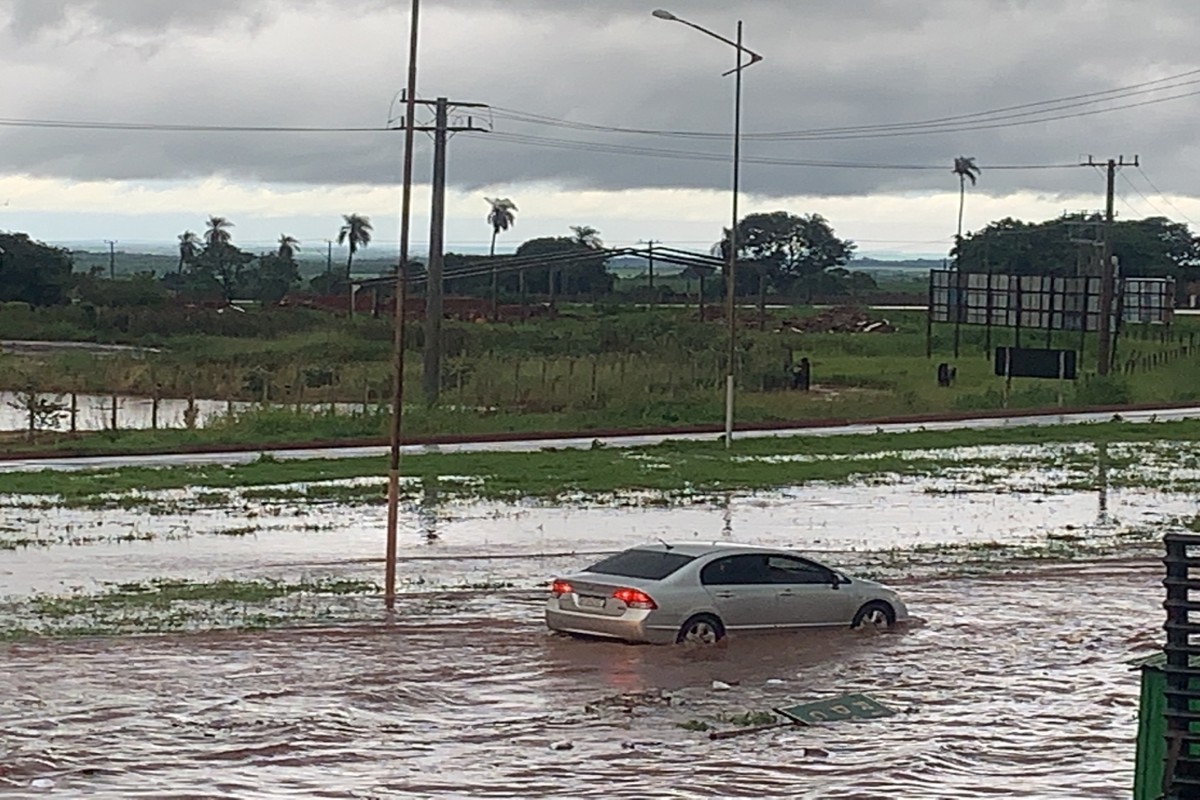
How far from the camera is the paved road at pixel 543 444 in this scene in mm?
42125

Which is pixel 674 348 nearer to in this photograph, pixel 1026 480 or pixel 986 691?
pixel 1026 480

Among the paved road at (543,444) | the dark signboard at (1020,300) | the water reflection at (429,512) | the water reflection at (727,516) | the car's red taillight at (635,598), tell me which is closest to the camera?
the car's red taillight at (635,598)

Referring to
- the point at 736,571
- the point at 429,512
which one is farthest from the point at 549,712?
the point at 429,512

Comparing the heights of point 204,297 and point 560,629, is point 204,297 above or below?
above

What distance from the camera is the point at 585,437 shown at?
51438mm

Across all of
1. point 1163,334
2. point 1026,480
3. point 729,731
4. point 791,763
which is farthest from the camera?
point 1163,334

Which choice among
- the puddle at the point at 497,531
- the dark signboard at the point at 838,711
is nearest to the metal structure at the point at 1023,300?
the puddle at the point at 497,531

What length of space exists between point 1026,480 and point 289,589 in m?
21.7

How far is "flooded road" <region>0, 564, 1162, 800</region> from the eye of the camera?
46.9ft

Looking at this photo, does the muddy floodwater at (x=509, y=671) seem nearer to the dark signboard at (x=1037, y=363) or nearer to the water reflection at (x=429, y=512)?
the water reflection at (x=429, y=512)

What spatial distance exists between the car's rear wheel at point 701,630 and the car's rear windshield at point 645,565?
0.58 m

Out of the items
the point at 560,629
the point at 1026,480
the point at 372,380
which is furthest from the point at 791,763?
the point at 372,380

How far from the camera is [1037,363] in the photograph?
73750mm

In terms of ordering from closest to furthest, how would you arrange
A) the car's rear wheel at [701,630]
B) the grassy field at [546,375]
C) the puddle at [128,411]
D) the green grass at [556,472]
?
the car's rear wheel at [701,630], the green grass at [556,472], the puddle at [128,411], the grassy field at [546,375]
